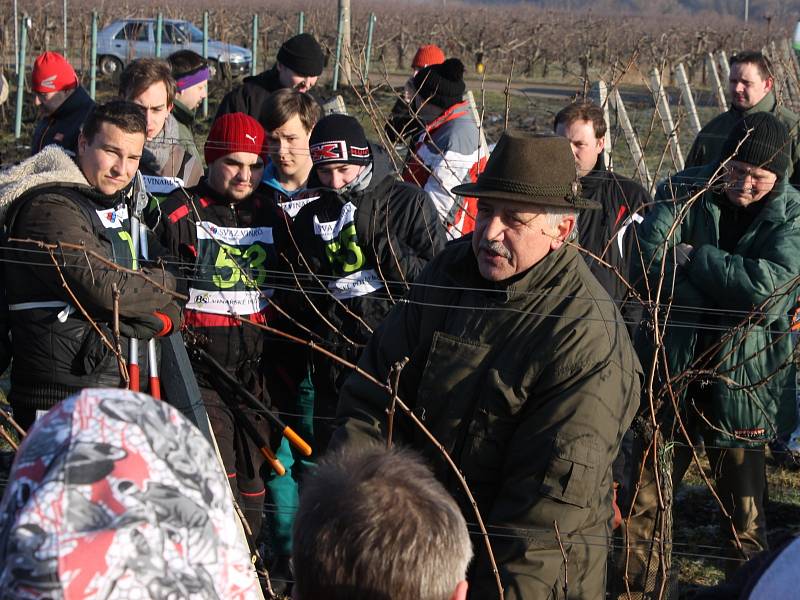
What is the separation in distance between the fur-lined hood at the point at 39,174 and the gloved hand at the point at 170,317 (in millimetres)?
515

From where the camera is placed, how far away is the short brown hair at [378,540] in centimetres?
156

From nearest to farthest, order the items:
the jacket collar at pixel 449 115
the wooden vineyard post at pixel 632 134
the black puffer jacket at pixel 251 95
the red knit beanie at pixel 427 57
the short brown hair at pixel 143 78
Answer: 1. the short brown hair at pixel 143 78
2. the jacket collar at pixel 449 115
3. the black puffer jacket at pixel 251 95
4. the wooden vineyard post at pixel 632 134
5. the red knit beanie at pixel 427 57

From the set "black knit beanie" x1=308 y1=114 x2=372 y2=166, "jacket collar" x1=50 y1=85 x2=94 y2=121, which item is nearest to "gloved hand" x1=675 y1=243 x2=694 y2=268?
"black knit beanie" x1=308 y1=114 x2=372 y2=166

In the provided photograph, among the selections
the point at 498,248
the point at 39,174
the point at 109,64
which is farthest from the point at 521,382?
the point at 109,64

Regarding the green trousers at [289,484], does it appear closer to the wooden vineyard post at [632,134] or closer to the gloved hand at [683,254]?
the gloved hand at [683,254]

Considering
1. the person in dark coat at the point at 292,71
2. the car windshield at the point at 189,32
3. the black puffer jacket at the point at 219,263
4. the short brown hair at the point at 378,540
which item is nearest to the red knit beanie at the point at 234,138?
the black puffer jacket at the point at 219,263

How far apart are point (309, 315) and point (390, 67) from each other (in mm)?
28002

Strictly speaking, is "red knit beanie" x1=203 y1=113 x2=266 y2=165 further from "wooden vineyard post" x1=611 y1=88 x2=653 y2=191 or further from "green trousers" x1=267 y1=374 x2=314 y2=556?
"wooden vineyard post" x1=611 y1=88 x2=653 y2=191

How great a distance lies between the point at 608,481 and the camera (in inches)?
110

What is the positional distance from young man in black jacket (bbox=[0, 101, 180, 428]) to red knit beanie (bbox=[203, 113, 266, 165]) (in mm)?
530

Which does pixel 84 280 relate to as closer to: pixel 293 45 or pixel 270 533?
pixel 270 533

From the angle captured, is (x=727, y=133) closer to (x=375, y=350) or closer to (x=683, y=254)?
(x=683, y=254)

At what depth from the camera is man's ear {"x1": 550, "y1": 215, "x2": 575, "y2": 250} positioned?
283 cm

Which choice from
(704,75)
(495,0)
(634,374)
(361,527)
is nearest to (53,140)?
(634,374)
